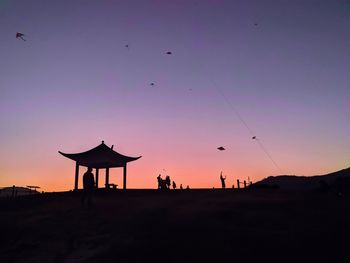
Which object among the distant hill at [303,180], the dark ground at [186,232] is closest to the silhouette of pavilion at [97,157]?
the dark ground at [186,232]

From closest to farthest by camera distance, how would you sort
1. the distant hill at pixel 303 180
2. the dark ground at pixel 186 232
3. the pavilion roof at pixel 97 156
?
1. the dark ground at pixel 186 232
2. the pavilion roof at pixel 97 156
3. the distant hill at pixel 303 180

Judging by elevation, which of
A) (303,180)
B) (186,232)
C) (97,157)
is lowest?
(186,232)

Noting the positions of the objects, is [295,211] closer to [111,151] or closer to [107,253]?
[107,253]

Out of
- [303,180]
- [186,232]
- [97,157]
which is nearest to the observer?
[186,232]

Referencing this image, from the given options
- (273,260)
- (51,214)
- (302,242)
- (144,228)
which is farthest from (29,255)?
(302,242)

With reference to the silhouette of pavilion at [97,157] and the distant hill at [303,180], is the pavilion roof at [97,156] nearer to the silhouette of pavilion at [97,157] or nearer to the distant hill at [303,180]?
the silhouette of pavilion at [97,157]

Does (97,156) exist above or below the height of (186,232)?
above

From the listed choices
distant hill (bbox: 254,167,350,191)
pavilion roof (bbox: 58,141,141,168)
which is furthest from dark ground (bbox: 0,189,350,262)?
distant hill (bbox: 254,167,350,191)

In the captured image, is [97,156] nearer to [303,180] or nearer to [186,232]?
[186,232]

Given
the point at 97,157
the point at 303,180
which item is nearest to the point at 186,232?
the point at 97,157

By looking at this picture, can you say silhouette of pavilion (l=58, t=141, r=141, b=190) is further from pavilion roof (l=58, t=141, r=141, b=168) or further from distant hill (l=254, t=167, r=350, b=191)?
distant hill (l=254, t=167, r=350, b=191)

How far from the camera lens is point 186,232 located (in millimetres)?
13602

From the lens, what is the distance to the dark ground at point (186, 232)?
1150 centimetres

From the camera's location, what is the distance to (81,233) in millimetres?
14852
